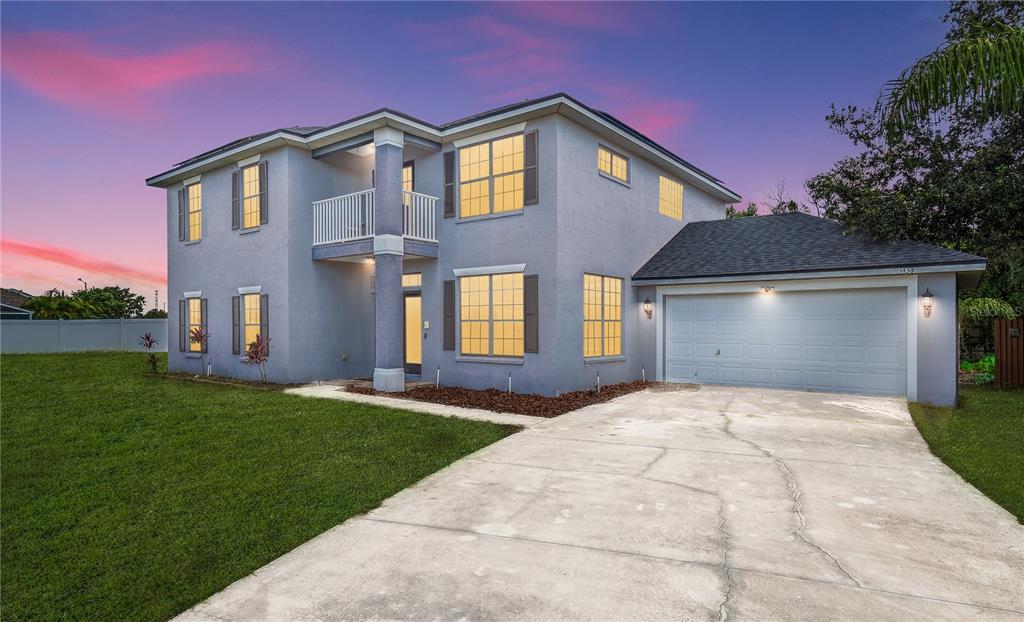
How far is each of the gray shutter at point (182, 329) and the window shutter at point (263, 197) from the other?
16.5 feet

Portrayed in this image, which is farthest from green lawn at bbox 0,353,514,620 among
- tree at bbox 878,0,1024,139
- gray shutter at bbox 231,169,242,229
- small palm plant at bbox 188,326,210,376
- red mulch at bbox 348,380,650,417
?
tree at bbox 878,0,1024,139

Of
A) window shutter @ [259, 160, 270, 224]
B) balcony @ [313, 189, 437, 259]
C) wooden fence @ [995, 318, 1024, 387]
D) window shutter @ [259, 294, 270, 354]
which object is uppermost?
window shutter @ [259, 160, 270, 224]

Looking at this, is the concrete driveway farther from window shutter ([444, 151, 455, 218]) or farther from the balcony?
window shutter ([444, 151, 455, 218])

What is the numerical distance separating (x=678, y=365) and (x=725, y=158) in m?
15.3

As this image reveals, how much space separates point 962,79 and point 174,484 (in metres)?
10.4

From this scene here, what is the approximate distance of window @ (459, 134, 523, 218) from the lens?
36.4 feet

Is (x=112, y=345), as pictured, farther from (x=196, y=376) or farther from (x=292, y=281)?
(x=292, y=281)

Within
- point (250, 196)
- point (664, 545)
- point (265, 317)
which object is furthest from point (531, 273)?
point (250, 196)

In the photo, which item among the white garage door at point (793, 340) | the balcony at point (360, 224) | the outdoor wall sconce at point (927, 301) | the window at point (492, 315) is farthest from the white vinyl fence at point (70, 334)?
the outdoor wall sconce at point (927, 301)

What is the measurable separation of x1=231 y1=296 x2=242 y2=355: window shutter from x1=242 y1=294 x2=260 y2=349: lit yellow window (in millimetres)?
150

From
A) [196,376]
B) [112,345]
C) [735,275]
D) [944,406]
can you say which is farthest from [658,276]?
[112,345]

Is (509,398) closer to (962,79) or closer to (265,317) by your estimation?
(265,317)

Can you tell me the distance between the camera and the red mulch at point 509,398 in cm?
924

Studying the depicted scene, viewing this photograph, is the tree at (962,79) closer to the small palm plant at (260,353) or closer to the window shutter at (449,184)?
the window shutter at (449,184)
